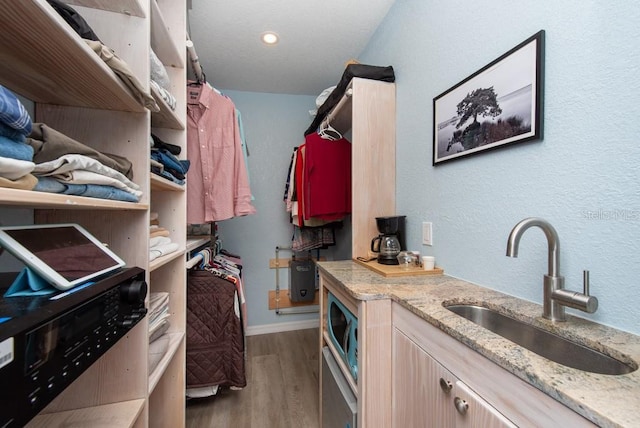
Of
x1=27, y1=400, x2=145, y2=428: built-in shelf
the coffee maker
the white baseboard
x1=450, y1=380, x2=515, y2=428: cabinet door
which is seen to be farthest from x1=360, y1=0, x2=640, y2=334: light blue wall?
the white baseboard

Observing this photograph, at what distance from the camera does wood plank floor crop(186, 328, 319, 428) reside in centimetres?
158

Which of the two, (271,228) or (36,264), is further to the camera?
(271,228)

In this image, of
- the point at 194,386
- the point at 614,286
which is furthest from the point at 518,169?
the point at 194,386

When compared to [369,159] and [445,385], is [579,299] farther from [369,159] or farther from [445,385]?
[369,159]

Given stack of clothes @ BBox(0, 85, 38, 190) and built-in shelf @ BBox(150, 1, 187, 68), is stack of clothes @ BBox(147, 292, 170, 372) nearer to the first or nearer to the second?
stack of clothes @ BBox(0, 85, 38, 190)

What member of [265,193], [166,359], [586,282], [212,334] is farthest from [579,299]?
[265,193]

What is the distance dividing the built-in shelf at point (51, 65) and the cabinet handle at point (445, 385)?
1133mm

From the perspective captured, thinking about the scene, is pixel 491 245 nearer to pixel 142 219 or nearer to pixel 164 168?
pixel 142 219

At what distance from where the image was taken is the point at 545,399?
45cm

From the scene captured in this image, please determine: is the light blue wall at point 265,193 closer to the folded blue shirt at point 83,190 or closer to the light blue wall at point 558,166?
the light blue wall at point 558,166

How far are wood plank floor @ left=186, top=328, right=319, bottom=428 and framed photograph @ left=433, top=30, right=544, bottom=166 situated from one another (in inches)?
66.7

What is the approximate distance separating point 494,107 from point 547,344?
0.80 metres

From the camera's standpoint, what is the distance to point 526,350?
1.80ft

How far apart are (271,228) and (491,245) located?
2160 millimetres
